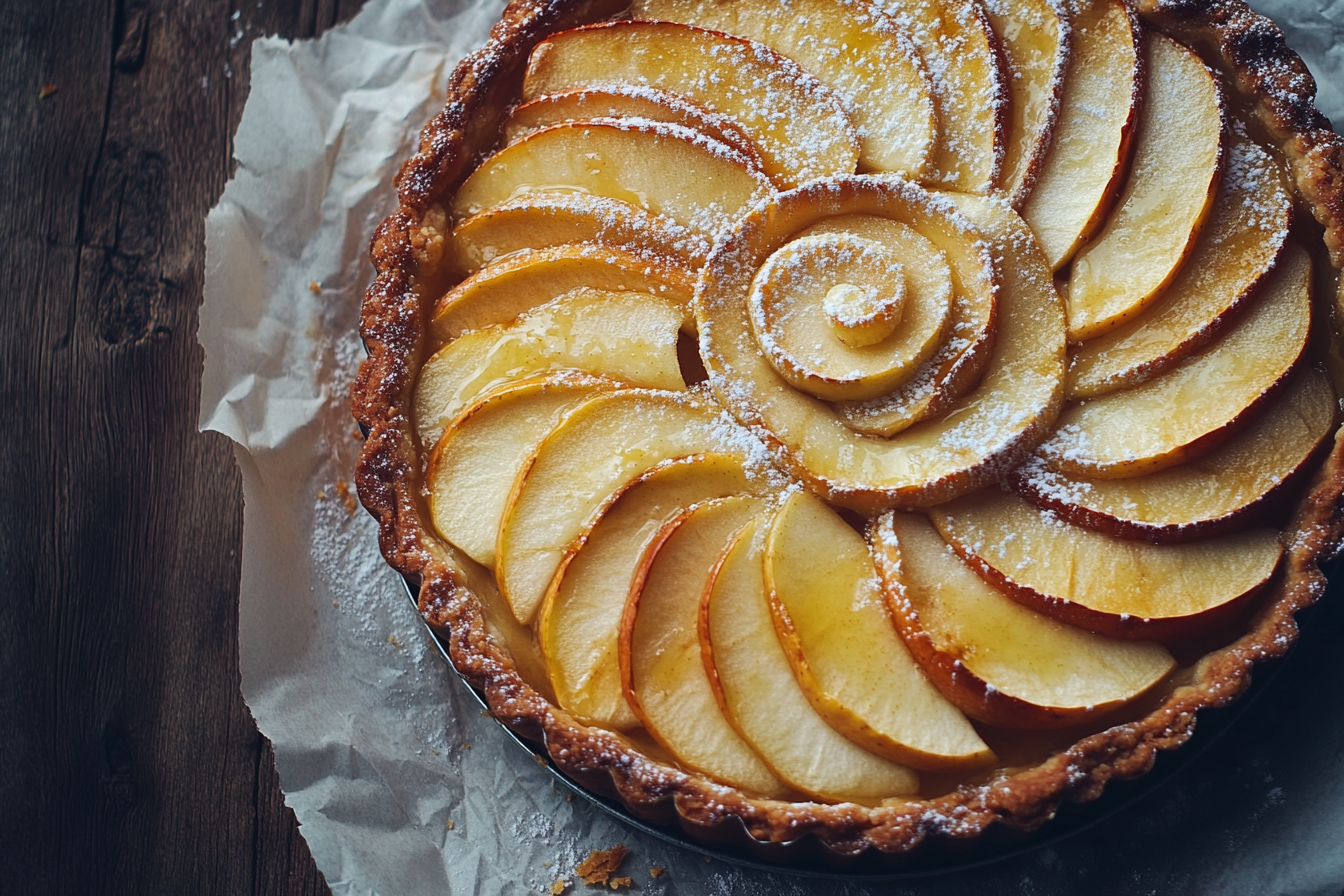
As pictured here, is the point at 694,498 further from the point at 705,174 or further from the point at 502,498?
the point at 705,174

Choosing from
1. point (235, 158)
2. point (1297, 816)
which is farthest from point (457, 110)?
point (1297, 816)

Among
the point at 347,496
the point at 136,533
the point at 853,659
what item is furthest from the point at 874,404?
the point at 136,533

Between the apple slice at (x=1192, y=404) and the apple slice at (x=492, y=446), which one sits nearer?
the apple slice at (x=1192, y=404)

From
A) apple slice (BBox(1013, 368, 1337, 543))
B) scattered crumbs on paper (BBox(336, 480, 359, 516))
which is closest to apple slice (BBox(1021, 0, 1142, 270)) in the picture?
apple slice (BBox(1013, 368, 1337, 543))

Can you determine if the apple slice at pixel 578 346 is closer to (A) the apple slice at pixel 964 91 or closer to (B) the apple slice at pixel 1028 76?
(A) the apple slice at pixel 964 91

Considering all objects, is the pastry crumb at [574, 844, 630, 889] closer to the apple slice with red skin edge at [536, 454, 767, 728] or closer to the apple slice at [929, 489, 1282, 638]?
the apple slice with red skin edge at [536, 454, 767, 728]

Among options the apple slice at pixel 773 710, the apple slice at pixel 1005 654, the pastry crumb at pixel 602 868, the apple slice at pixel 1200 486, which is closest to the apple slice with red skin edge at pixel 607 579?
the apple slice at pixel 773 710
